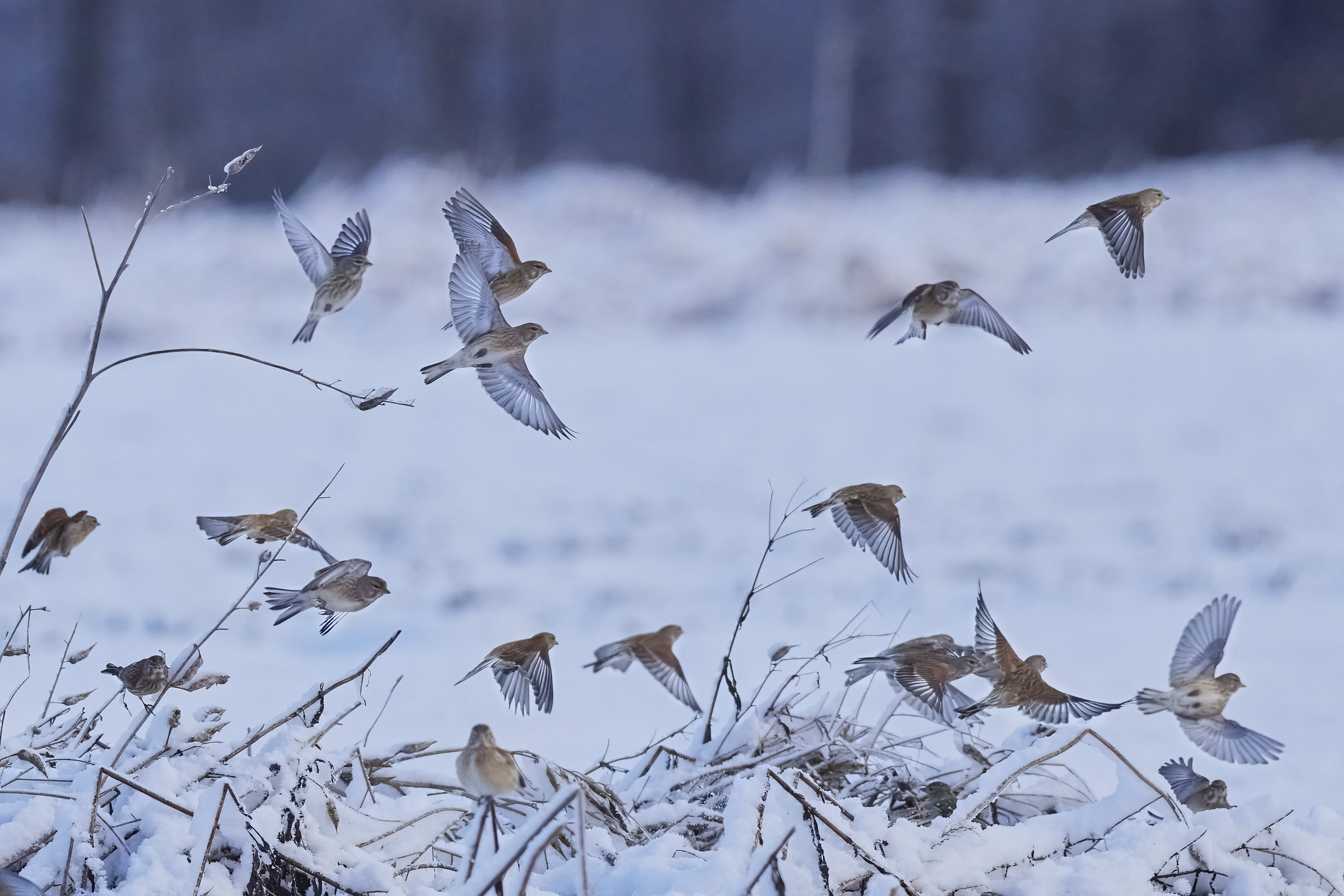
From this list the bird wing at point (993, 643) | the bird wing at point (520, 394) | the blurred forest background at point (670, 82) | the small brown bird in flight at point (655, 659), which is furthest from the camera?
the blurred forest background at point (670, 82)

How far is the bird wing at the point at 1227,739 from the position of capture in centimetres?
139

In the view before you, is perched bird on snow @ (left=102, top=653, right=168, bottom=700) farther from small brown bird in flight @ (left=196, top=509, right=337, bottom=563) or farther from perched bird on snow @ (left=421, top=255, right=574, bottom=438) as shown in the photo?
perched bird on snow @ (left=421, top=255, right=574, bottom=438)

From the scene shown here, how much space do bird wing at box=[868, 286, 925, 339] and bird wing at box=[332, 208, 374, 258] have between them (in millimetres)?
482

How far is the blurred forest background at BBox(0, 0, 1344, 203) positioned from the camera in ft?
54.4

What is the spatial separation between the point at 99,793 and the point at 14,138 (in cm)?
2057

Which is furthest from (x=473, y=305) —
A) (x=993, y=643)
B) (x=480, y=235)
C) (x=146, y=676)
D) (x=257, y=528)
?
(x=993, y=643)

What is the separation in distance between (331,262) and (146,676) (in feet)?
1.34

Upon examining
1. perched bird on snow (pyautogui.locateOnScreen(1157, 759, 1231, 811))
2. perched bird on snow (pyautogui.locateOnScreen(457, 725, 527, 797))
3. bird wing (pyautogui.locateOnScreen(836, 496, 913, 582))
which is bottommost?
perched bird on snow (pyautogui.locateOnScreen(1157, 759, 1231, 811))

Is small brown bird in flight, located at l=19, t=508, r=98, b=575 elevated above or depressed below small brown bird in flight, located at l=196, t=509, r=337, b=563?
below

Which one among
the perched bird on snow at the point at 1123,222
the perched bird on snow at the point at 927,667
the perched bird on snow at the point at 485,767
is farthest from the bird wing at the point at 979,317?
the perched bird on snow at the point at 485,767

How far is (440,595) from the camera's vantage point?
3717 mm

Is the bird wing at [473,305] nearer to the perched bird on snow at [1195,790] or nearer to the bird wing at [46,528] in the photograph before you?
the bird wing at [46,528]

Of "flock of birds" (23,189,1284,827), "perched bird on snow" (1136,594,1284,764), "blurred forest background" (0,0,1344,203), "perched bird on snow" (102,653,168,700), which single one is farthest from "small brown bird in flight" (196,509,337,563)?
"blurred forest background" (0,0,1344,203)

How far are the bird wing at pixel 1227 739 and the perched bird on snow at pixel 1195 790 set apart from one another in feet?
0.34
